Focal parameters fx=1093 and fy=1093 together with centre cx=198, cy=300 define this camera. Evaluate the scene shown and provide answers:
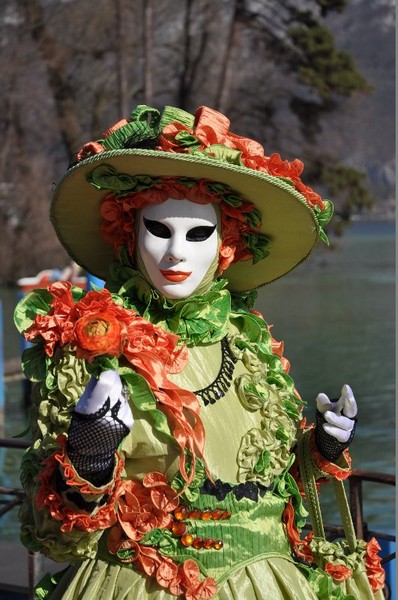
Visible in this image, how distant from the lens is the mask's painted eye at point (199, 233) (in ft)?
8.26

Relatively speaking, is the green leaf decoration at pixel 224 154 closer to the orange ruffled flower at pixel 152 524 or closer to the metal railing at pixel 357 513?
the orange ruffled flower at pixel 152 524

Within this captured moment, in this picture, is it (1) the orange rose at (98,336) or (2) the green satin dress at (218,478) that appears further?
(2) the green satin dress at (218,478)

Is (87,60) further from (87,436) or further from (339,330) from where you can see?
(87,436)

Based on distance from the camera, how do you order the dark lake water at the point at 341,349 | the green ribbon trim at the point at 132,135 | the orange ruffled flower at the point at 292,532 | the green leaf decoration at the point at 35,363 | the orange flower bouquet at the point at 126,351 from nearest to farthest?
the orange flower bouquet at the point at 126,351, the green leaf decoration at the point at 35,363, the green ribbon trim at the point at 132,135, the orange ruffled flower at the point at 292,532, the dark lake water at the point at 341,349

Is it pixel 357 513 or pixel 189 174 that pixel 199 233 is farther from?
pixel 357 513

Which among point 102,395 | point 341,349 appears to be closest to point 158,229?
point 102,395

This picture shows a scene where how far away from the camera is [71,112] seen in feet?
67.2

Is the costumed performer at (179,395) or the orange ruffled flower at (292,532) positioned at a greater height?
the costumed performer at (179,395)

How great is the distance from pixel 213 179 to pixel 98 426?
2.33ft

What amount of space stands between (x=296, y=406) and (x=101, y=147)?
2.58ft

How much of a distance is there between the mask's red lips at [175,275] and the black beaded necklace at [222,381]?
0.66ft

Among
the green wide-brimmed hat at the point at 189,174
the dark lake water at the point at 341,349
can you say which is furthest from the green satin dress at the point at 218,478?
the dark lake water at the point at 341,349

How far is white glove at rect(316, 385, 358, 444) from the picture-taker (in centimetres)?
253

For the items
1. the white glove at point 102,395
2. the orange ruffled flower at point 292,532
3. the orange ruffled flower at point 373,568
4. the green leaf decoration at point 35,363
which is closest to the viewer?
the white glove at point 102,395
